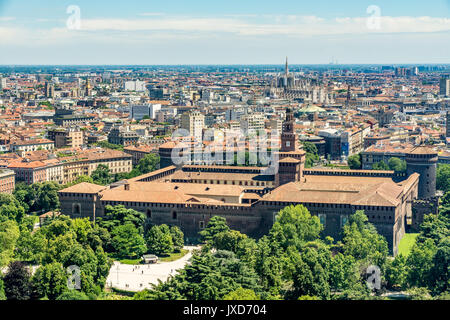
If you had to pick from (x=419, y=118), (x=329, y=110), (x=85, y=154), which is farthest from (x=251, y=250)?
(x=329, y=110)

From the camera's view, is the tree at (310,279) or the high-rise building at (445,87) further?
the high-rise building at (445,87)

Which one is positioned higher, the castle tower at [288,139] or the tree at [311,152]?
the castle tower at [288,139]

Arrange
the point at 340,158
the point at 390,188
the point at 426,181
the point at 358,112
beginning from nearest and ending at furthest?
1. the point at 390,188
2. the point at 426,181
3. the point at 340,158
4. the point at 358,112

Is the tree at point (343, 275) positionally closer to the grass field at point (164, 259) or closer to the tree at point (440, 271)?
the tree at point (440, 271)

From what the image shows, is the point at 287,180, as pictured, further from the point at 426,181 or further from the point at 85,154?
the point at 85,154

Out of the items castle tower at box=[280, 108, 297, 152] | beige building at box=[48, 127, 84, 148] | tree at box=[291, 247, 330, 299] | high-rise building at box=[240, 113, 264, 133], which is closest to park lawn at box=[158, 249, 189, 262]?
tree at box=[291, 247, 330, 299]

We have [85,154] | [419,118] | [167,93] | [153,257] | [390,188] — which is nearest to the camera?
[153,257]

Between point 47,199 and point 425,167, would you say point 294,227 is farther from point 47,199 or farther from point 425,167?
point 47,199

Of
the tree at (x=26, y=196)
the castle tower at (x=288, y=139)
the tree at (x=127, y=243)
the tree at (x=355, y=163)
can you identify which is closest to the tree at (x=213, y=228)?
the tree at (x=127, y=243)
